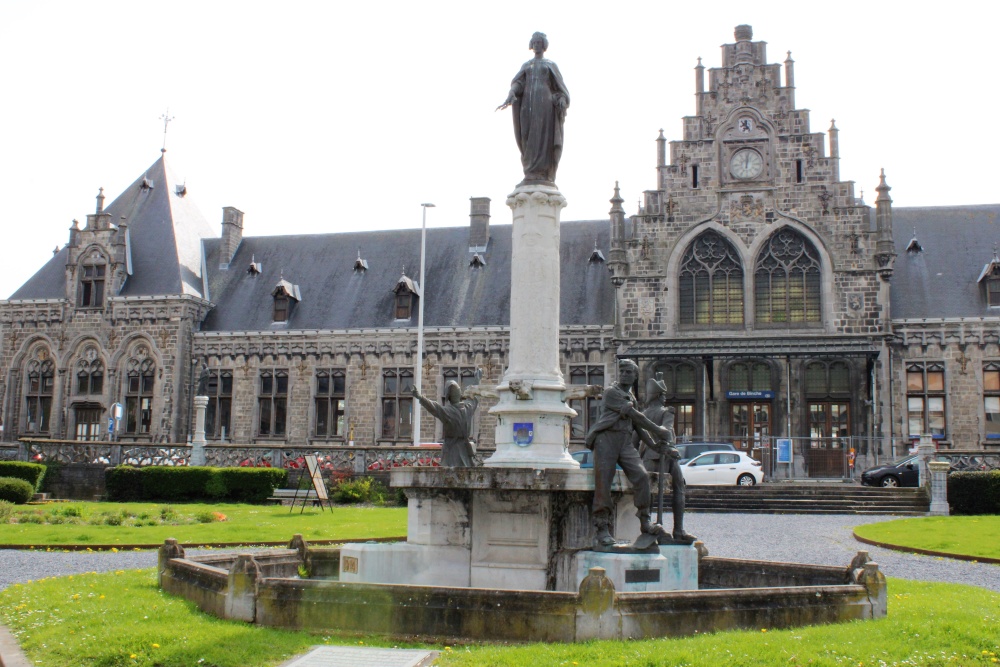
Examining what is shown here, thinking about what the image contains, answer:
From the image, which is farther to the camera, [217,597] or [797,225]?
[797,225]

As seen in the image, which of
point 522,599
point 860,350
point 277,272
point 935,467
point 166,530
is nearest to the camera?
point 522,599

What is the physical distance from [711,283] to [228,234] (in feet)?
71.8

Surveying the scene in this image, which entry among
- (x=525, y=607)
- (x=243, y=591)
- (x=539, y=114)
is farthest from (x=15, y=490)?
(x=525, y=607)

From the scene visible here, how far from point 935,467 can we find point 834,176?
45.2ft

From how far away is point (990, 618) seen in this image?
9484 mm

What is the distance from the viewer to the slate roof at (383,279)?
131 ft

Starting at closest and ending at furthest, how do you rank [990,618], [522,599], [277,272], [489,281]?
[522,599] < [990,618] < [489,281] < [277,272]

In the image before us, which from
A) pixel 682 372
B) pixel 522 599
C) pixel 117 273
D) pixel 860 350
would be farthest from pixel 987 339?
pixel 117 273

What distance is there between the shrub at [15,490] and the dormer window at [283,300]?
15769 mm

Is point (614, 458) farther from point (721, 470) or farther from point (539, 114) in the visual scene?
point (721, 470)

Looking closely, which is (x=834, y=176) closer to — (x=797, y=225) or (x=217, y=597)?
(x=797, y=225)

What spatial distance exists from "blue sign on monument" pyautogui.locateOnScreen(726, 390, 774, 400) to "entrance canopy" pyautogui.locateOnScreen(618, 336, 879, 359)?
65.7 inches

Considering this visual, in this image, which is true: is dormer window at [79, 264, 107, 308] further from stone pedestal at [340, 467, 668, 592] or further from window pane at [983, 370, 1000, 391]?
stone pedestal at [340, 467, 668, 592]

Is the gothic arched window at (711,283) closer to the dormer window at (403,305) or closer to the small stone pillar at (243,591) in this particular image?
the dormer window at (403,305)
